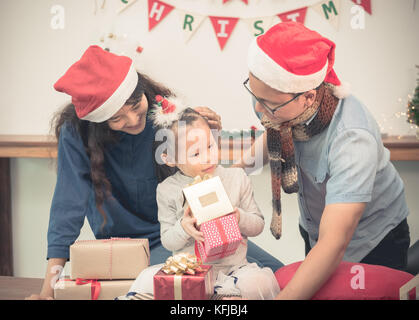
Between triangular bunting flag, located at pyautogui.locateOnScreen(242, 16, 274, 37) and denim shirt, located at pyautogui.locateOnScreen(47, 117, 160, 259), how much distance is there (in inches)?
24.1

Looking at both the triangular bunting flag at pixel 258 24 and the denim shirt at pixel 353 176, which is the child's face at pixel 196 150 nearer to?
the denim shirt at pixel 353 176

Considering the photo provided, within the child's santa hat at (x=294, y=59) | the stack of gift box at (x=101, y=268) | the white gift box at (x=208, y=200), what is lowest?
the stack of gift box at (x=101, y=268)

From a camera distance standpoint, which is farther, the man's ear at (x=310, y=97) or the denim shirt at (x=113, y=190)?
the denim shirt at (x=113, y=190)

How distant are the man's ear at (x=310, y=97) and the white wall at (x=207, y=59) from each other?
0.86 feet

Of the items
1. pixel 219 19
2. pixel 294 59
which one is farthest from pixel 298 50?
pixel 219 19

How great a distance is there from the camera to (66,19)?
2.22 m

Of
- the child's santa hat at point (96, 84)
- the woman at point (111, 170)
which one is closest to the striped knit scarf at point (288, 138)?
the woman at point (111, 170)

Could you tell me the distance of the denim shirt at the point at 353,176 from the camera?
1.83m

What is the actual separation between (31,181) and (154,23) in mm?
964

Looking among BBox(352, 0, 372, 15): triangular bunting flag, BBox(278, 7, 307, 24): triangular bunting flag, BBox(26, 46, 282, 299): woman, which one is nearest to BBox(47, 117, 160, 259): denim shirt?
BBox(26, 46, 282, 299): woman

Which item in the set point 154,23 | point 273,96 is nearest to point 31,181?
point 154,23

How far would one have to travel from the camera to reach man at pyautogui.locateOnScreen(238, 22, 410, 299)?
1811 mm
